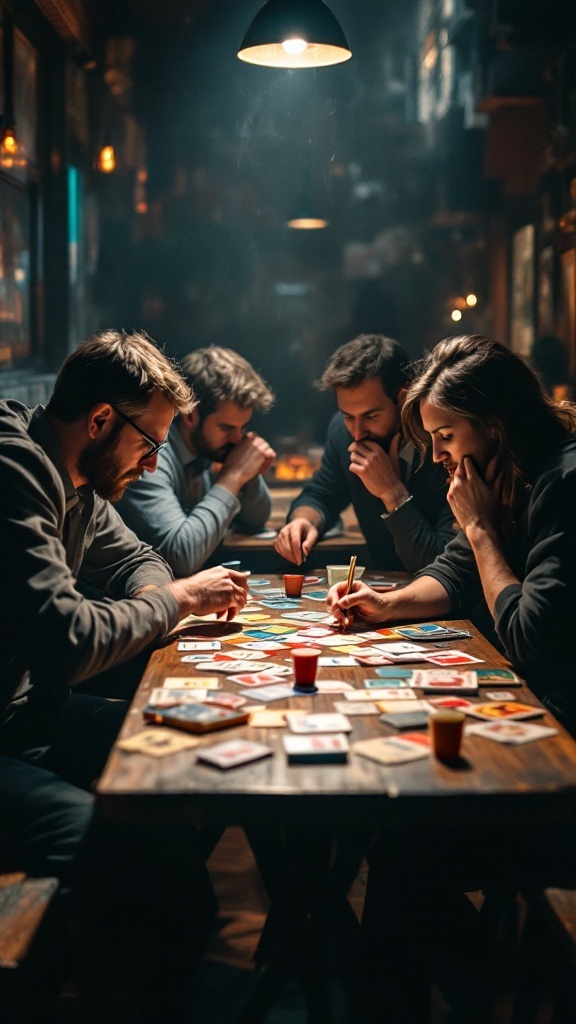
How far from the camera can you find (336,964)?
8.52ft

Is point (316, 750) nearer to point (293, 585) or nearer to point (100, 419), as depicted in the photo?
point (100, 419)

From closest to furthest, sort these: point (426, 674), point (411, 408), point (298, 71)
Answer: point (426, 674) < point (411, 408) < point (298, 71)

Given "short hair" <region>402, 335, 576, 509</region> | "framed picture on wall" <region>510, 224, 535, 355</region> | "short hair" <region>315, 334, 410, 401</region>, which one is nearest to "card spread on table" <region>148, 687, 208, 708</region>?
"short hair" <region>402, 335, 576, 509</region>

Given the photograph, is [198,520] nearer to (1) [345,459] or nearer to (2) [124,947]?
(1) [345,459]

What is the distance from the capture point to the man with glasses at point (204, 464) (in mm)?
3207

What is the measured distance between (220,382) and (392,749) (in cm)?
225

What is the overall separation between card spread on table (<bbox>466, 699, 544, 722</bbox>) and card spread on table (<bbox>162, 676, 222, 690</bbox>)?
507 millimetres

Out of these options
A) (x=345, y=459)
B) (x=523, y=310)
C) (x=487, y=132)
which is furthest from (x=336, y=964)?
(x=487, y=132)

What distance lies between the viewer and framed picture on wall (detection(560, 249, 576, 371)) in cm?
587

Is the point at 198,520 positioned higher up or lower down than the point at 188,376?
lower down

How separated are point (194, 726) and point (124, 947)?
528mm

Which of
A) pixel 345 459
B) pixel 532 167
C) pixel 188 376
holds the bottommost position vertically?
pixel 345 459

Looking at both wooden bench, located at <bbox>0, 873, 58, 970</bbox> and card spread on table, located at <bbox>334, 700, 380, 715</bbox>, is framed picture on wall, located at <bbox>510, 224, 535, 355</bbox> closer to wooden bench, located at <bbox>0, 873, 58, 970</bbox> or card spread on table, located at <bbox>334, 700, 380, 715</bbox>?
card spread on table, located at <bbox>334, 700, 380, 715</bbox>

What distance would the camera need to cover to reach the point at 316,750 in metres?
1.53
